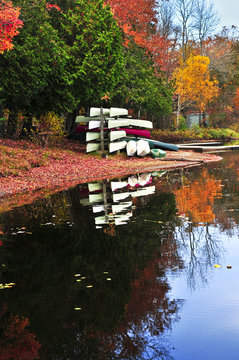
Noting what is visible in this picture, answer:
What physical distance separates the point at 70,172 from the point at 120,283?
1384 centimetres

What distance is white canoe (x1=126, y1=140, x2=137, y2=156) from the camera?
2669 cm

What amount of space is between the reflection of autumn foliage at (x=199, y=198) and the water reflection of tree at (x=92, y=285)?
900mm

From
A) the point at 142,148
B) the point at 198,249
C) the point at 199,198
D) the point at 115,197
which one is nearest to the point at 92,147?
the point at 142,148

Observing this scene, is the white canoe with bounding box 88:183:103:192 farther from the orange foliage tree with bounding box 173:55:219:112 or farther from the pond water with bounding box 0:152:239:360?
the orange foliage tree with bounding box 173:55:219:112

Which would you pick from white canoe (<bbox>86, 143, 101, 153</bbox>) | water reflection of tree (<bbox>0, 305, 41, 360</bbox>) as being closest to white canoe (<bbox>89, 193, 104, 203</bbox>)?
water reflection of tree (<bbox>0, 305, 41, 360</bbox>)

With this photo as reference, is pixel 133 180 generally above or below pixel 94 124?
below

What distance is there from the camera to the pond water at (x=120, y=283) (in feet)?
13.7

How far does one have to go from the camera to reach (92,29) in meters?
25.0

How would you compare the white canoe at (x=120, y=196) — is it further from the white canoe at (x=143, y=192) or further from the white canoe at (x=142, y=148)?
the white canoe at (x=142, y=148)

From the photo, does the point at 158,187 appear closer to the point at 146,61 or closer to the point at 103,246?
the point at 103,246

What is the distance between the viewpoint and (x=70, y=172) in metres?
19.3

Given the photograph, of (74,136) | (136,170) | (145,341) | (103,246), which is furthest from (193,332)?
(74,136)

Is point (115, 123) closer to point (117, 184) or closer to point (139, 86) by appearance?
point (139, 86)

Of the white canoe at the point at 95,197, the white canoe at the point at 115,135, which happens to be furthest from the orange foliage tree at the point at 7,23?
the white canoe at the point at 115,135
